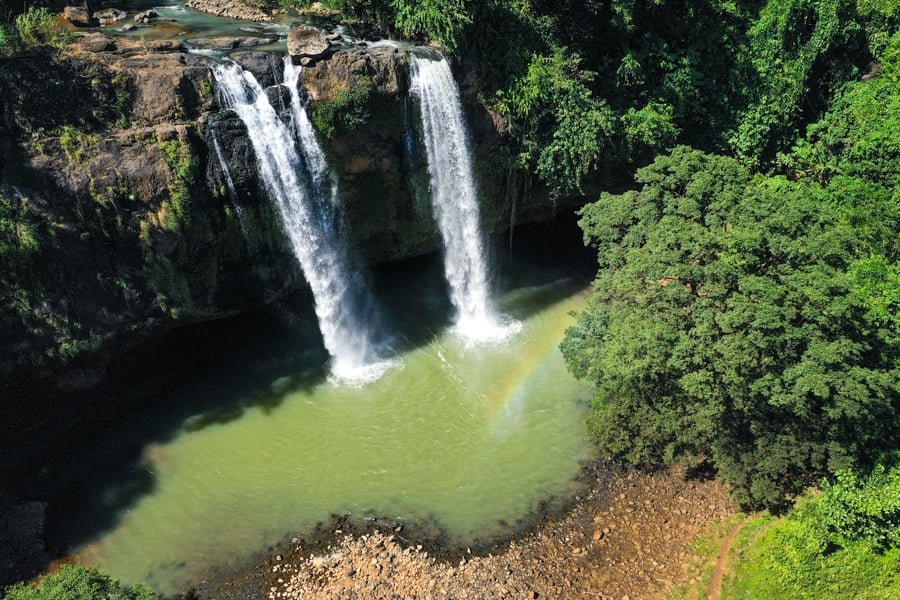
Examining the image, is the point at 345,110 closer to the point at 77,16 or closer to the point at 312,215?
the point at 312,215

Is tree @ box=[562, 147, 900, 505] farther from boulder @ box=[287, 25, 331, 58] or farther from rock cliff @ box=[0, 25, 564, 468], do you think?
boulder @ box=[287, 25, 331, 58]

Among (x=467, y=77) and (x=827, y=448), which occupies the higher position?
(x=467, y=77)

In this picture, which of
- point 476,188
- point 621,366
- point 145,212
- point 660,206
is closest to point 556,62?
point 476,188

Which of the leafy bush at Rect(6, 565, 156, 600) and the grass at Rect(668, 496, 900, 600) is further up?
the leafy bush at Rect(6, 565, 156, 600)

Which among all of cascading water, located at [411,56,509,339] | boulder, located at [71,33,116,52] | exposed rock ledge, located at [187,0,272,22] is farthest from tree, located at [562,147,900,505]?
exposed rock ledge, located at [187,0,272,22]

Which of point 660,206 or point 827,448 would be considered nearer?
point 827,448

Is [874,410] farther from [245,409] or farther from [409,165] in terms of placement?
[245,409]
